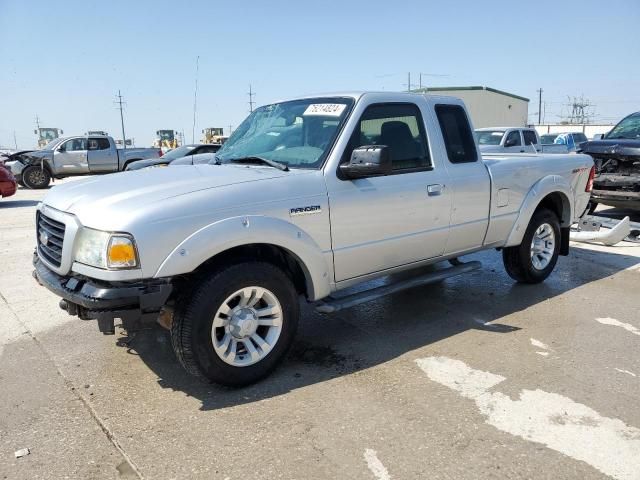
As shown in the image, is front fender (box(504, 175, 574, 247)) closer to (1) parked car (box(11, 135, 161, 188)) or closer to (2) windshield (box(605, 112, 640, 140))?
(2) windshield (box(605, 112, 640, 140))

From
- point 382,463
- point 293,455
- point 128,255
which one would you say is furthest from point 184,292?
point 382,463

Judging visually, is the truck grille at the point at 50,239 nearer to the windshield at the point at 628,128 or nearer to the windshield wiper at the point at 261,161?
the windshield wiper at the point at 261,161

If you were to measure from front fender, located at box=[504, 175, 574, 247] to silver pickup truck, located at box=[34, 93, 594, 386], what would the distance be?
0.20 m

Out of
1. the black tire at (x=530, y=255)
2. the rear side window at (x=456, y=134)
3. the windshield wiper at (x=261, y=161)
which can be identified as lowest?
the black tire at (x=530, y=255)

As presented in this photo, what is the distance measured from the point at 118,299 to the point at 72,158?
18350 mm

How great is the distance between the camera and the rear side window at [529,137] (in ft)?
48.6

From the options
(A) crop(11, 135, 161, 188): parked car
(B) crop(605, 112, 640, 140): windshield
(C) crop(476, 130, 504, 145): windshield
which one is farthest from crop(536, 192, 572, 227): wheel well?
(A) crop(11, 135, 161, 188): parked car

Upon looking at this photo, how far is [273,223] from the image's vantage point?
11.0ft

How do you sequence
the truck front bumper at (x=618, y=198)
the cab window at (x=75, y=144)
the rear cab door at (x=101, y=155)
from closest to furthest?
1. the truck front bumper at (x=618, y=198)
2. the cab window at (x=75, y=144)
3. the rear cab door at (x=101, y=155)

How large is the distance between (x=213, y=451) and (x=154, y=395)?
81 centimetres

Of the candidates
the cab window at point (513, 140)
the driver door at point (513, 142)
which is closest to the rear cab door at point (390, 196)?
the driver door at point (513, 142)

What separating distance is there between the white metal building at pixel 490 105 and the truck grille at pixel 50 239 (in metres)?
40.5

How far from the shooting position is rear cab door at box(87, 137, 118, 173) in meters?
19.5

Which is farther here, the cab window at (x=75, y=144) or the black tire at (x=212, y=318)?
the cab window at (x=75, y=144)
